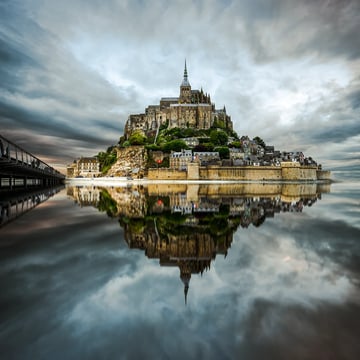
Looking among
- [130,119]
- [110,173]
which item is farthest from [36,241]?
[130,119]

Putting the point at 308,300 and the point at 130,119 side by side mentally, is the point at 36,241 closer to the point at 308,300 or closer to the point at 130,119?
the point at 308,300

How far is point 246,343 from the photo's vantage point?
5.65 feet

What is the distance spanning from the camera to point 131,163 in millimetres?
52281

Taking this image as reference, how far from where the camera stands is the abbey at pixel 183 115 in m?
60.8

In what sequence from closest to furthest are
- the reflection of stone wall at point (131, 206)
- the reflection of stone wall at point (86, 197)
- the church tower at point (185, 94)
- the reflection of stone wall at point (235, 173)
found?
the reflection of stone wall at point (131, 206), the reflection of stone wall at point (86, 197), the reflection of stone wall at point (235, 173), the church tower at point (185, 94)

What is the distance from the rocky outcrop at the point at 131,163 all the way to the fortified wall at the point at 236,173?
13.7 feet

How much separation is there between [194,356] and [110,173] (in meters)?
56.8

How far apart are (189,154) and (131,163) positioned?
11.6 meters

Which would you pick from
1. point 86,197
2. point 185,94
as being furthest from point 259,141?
point 86,197

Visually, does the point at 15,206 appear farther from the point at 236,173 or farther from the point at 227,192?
the point at 236,173

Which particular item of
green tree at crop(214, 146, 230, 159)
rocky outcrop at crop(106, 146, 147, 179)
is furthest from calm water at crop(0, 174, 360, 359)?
green tree at crop(214, 146, 230, 159)

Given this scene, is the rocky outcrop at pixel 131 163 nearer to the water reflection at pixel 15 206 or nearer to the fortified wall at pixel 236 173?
the fortified wall at pixel 236 173

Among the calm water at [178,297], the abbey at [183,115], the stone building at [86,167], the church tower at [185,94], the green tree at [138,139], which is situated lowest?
the calm water at [178,297]

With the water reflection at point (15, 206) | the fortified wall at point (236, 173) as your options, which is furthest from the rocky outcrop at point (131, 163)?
the water reflection at point (15, 206)
